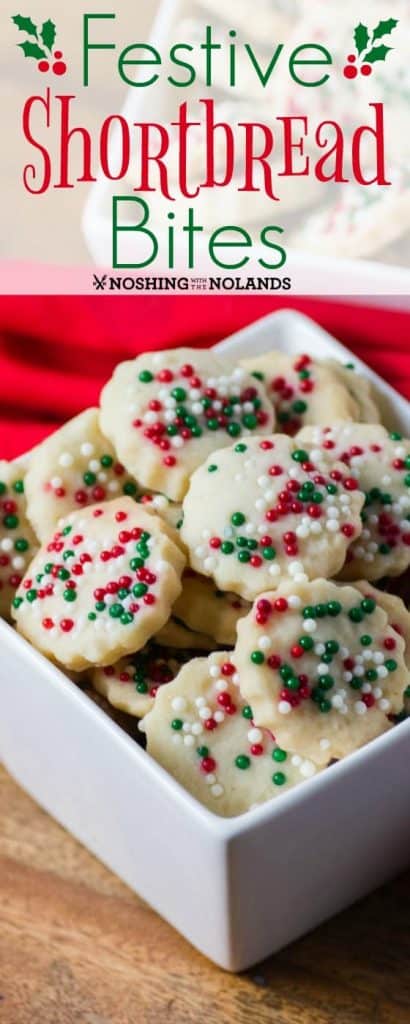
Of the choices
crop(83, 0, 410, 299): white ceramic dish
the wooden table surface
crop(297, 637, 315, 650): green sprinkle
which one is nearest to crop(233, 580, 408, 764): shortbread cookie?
crop(297, 637, 315, 650): green sprinkle

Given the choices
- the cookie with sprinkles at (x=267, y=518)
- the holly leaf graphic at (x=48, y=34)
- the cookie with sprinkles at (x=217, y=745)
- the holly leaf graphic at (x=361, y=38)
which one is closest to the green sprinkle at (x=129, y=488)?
the cookie with sprinkles at (x=267, y=518)

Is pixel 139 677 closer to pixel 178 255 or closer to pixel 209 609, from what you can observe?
pixel 209 609

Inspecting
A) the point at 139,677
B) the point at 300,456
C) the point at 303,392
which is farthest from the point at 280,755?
the point at 303,392

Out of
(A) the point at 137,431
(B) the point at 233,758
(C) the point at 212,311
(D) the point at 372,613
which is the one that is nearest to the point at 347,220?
(C) the point at 212,311

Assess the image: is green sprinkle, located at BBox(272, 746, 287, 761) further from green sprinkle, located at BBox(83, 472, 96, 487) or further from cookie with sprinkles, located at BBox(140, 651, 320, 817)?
green sprinkle, located at BBox(83, 472, 96, 487)

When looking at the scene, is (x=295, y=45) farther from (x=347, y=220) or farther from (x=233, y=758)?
(x=233, y=758)
